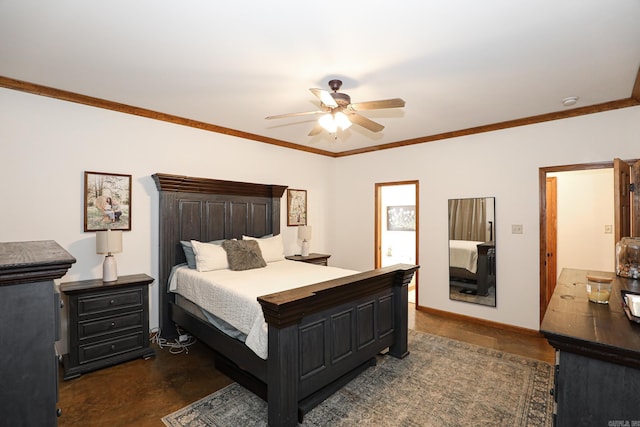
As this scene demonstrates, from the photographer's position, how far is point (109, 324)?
292cm

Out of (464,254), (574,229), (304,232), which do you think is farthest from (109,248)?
(574,229)

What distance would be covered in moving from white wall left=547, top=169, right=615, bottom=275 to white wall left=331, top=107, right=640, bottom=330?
4.02 ft

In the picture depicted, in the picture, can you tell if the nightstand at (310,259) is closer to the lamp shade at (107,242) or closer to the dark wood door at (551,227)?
the lamp shade at (107,242)

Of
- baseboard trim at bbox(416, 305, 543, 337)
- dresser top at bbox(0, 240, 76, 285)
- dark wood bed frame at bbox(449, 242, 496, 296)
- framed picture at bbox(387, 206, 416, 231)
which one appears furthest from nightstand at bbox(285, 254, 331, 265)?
dresser top at bbox(0, 240, 76, 285)

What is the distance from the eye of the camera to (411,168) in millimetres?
4848

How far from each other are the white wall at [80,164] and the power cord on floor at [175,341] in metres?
0.13

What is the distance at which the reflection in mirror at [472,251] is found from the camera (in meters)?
4.11

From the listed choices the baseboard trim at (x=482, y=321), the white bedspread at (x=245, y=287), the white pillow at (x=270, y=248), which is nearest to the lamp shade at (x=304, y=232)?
the white pillow at (x=270, y=248)

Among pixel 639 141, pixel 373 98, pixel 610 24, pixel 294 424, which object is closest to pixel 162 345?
pixel 294 424

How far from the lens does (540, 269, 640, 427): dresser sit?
113cm

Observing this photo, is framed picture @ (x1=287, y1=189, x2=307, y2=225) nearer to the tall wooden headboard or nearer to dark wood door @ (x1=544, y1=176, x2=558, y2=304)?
the tall wooden headboard

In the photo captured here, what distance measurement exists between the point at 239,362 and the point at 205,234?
1887mm

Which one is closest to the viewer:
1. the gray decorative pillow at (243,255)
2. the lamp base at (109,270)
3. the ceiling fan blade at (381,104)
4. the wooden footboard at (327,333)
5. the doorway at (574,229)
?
the wooden footboard at (327,333)

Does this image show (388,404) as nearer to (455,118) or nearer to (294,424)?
(294,424)
